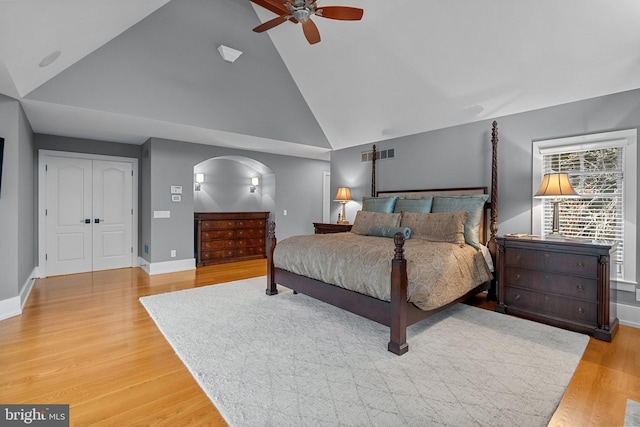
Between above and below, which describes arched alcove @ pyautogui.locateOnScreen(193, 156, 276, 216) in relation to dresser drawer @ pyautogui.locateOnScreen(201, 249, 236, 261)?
above

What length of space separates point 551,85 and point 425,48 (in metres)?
1.51

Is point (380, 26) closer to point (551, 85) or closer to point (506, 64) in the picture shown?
point (506, 64)

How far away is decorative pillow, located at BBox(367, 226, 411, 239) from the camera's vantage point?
388 cm

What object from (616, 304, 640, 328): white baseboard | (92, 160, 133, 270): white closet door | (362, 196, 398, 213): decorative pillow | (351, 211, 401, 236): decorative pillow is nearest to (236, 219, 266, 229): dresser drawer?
(92, 160, 133, 270): white closet door

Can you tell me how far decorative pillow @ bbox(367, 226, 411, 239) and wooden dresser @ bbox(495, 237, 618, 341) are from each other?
3.40 feet

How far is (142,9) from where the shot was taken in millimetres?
3568

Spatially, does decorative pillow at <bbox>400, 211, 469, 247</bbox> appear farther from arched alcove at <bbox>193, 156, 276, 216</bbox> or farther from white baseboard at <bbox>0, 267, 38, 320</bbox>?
white baseboard at <bbox>0, 267, 38, 320</bbox>

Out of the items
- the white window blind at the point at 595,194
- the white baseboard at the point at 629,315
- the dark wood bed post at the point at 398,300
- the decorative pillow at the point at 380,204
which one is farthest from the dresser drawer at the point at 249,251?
the white baseboard at the point at 629,315

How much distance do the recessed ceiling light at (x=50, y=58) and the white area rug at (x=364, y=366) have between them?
2857 mm

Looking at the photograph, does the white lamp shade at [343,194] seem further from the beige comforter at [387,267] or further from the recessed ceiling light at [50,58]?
the recessed ceiling light at [50,58]

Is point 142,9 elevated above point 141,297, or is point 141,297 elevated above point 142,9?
point 142,9

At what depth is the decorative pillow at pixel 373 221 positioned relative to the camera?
14.3ft

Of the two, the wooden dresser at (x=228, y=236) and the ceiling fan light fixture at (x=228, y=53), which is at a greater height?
the ceiling fan light fixture at (x=228, y=53)

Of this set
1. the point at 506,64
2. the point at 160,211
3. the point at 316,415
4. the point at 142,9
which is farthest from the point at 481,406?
the point at 160,211
